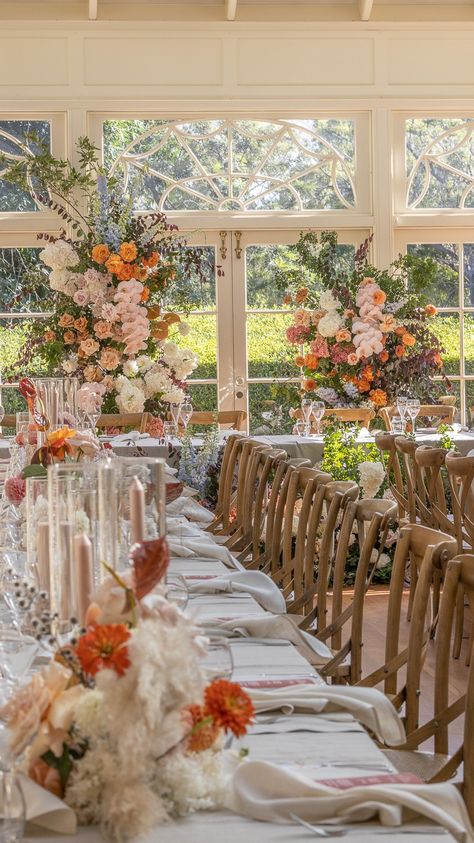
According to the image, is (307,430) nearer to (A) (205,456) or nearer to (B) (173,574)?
(A) (205,456)

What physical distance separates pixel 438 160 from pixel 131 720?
8.51 meters

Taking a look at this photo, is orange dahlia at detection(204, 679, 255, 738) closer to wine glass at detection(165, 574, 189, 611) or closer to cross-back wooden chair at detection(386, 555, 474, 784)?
wine glass at detection(165, 574, 189, 611)

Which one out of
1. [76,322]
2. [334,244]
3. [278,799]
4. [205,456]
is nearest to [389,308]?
[334,244]

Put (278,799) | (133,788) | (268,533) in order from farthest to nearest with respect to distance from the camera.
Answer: (268,533) → (278,799) → (133,788)

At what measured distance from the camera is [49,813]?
1332 mm

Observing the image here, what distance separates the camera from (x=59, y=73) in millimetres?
8758

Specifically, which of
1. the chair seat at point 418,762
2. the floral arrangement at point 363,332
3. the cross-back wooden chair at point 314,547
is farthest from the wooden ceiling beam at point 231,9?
the chair seat at point 418,762

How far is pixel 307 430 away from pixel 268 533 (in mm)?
2668

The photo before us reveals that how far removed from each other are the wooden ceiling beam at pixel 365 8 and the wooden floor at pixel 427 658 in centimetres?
470

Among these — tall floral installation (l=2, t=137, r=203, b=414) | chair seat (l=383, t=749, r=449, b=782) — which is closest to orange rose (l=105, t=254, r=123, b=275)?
tall floral installation (l=2, t=137, r=203, b=414)

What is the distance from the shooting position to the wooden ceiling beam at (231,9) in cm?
877

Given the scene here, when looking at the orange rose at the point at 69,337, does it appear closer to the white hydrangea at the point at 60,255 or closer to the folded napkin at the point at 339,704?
the white hydrangea at the point at 60,255

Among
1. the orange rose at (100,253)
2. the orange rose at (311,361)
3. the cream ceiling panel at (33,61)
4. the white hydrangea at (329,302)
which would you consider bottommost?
the orange rose at (311,361)

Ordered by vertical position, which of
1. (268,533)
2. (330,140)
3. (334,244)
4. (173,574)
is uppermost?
(330,140)
